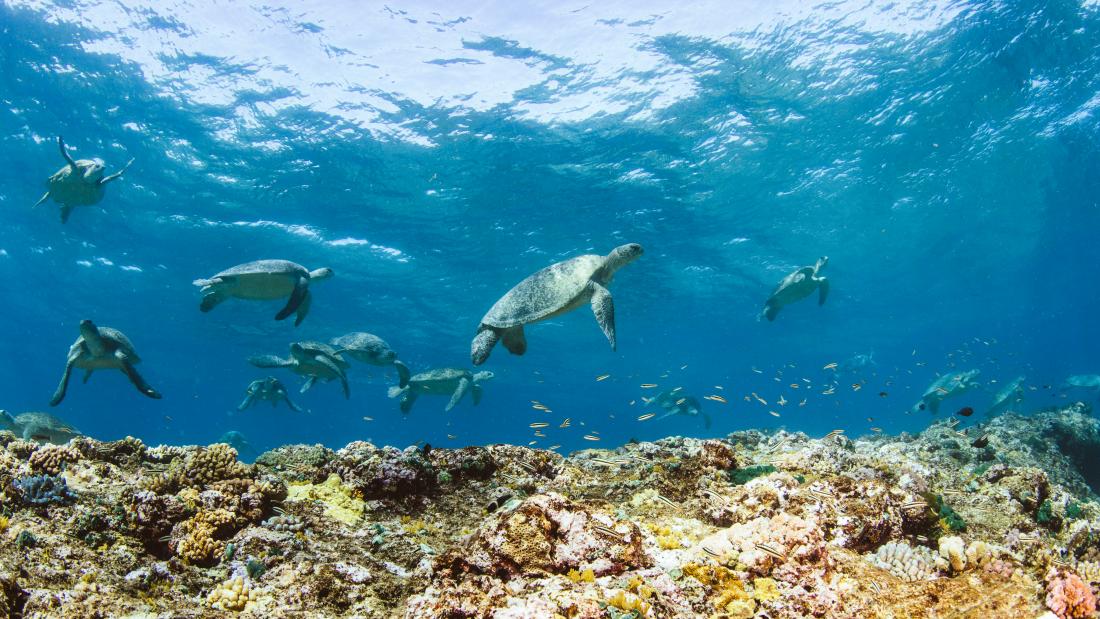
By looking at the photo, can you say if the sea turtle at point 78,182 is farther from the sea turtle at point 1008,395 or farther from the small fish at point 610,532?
the sea turtle at point 1008,395

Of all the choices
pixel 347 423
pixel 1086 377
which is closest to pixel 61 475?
pixel 1086 377

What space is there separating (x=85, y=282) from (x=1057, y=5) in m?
43.9

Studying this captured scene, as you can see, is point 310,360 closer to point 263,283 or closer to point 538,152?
point 263,283

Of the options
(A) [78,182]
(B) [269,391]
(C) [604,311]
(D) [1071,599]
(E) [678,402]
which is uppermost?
(A) [78,182]

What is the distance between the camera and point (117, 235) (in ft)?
74.9

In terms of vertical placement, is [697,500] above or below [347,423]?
below

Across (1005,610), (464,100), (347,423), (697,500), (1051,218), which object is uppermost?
(347,423)

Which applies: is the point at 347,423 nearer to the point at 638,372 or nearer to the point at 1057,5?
the point at 638,372

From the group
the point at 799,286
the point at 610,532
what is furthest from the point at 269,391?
the point at 799,286

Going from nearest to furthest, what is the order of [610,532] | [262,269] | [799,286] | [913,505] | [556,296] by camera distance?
[610,532], [913,505], [556,296], [262,269], [799,286]

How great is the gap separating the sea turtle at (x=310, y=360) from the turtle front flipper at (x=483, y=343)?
581cm

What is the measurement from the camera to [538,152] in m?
17.5

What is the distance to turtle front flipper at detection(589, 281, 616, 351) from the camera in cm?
617

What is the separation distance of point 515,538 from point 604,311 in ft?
12.5
